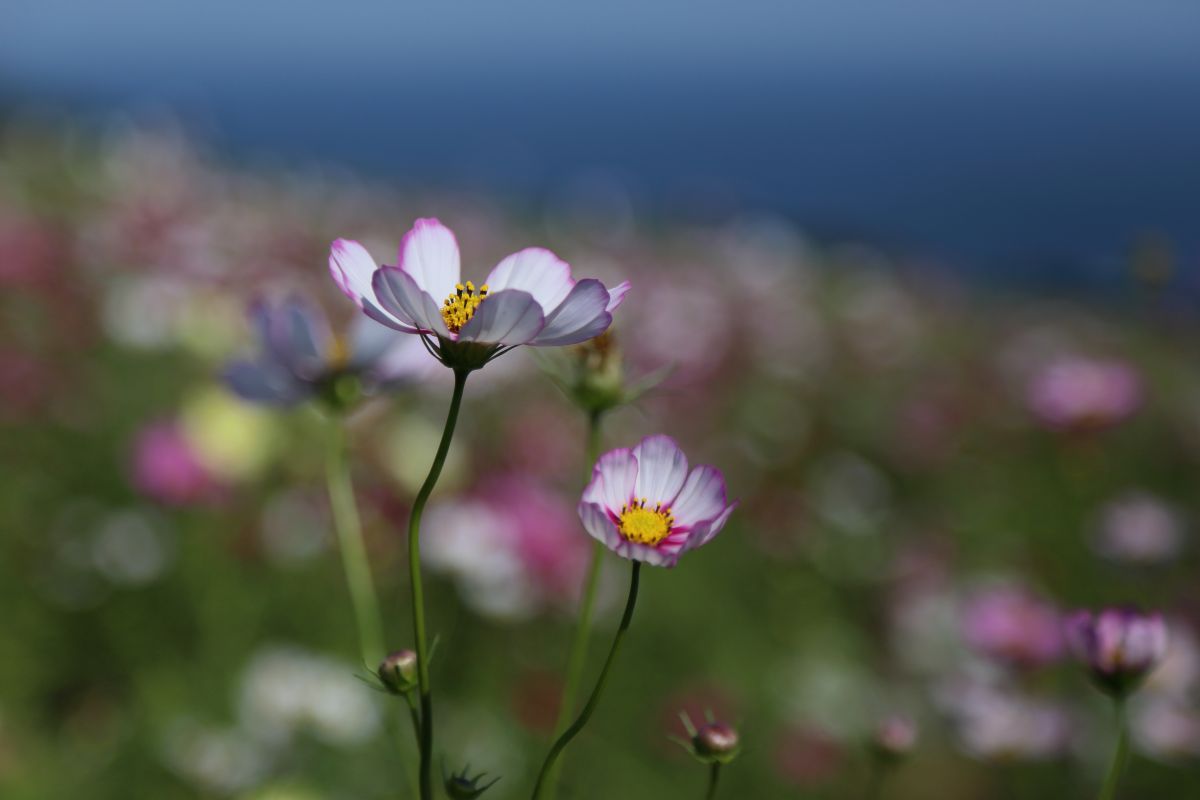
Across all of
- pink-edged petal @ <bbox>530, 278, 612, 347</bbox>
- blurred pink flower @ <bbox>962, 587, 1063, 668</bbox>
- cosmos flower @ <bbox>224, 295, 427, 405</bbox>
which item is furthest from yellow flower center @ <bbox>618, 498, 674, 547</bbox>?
blurred pink flower @ <bbox>962, 587, 1063, 668</bbox>

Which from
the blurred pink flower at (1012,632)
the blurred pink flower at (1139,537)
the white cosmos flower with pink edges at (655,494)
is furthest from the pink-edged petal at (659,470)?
the blurred pink flower at (1139,537)

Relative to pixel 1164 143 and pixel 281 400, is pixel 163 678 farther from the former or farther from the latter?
pixel 1164 143

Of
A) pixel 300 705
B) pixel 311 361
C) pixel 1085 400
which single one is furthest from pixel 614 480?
pixel 1085 400

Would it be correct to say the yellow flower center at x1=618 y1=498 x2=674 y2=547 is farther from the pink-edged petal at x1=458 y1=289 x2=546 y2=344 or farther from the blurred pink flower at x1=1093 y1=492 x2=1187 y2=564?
the blurred pink flower at x1=1093 y1=492 x2=1187 y2=564

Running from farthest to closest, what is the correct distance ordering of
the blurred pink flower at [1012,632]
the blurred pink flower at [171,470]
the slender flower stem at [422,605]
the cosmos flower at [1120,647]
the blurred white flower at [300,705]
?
1. the blurred pink flower at [171,470]
2. the blurred pink flower at [1012,632]
3. the blurred white flower at [300,705]
4. the cosmos flower at [1120,647]
5. the slender flower stem at [422,605]

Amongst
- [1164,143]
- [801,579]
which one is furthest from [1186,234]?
[1164,143]

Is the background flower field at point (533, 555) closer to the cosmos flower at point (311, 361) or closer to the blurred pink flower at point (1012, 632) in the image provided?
the blurred pink flower at point (1012, 632)
